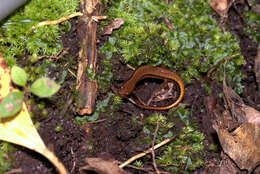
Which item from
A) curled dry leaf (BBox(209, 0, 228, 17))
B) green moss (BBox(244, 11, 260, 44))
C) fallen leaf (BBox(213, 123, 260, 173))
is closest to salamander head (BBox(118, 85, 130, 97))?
fallen leaf (BBox(213, 123, 260, 173))

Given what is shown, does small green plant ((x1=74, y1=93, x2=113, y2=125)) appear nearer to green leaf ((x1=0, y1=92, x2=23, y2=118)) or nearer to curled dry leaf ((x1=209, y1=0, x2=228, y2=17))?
green leaf ((x1=0, y1=92, x2=23, y2=118))

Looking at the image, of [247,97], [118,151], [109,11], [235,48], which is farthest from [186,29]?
[118,151]

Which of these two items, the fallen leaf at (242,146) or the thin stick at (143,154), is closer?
the thin stick at (143,154)

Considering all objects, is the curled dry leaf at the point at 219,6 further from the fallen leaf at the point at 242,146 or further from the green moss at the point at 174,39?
the fallen leaf at the point at 242,146

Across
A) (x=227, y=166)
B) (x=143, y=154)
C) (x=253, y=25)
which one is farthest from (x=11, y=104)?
(x=253, y=25)

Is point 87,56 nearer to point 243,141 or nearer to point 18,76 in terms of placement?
point 18,76

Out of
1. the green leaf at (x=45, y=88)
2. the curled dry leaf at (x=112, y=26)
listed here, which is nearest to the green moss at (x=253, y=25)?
the curled dry leaf at (x=112, y=26)
